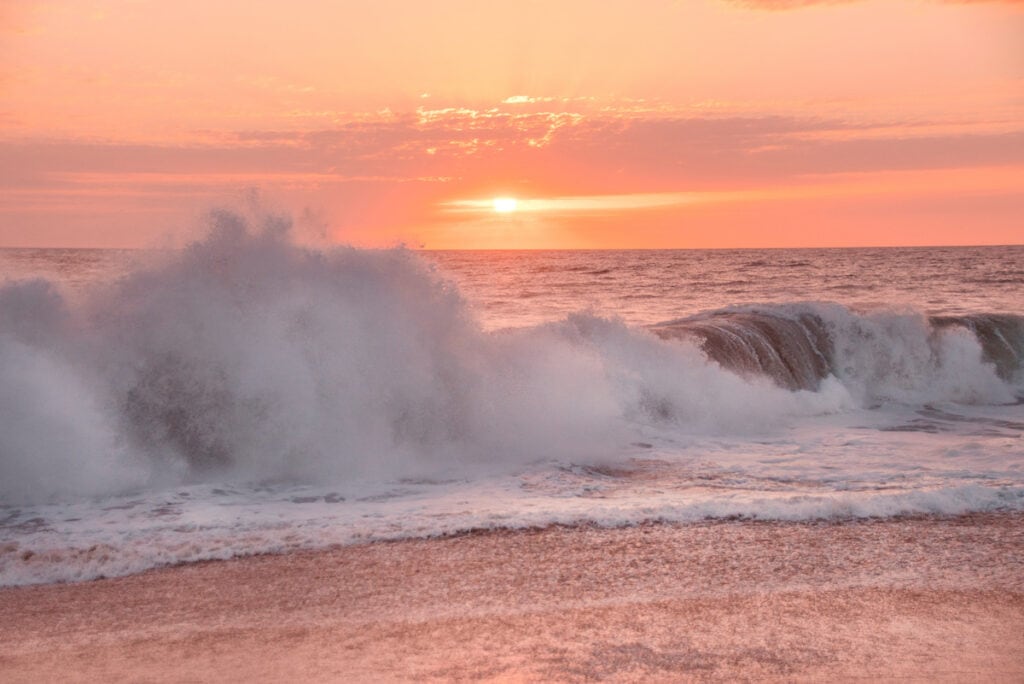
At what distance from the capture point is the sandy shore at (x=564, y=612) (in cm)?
424

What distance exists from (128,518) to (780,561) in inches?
186

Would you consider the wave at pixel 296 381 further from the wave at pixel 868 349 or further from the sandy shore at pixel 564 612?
the sandy shore at pixel 564 612

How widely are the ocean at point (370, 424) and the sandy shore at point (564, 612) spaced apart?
0.46 m

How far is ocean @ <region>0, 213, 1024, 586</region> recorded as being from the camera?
22.6ft

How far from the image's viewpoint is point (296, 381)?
927 centimetres

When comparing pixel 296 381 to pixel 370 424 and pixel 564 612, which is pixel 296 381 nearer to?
pixel 370 424

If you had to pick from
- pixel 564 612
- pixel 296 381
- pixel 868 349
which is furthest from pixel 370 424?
pixel 868 349

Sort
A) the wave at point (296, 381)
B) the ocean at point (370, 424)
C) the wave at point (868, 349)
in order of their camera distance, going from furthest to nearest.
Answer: the wave at point (868, 349) < the wave at point (296, 381) < the ocean at point (370, 424)

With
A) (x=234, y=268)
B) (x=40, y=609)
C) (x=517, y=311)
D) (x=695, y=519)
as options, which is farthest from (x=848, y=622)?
(x=517, y=311)

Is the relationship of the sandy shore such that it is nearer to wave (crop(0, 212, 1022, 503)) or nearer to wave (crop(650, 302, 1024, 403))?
wave (crop(0, 212, 1022, 503))

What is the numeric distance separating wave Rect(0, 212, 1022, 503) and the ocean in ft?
0.09

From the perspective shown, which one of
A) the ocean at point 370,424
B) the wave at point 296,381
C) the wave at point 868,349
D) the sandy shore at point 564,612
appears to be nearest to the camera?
the sandy shore at point 564,612

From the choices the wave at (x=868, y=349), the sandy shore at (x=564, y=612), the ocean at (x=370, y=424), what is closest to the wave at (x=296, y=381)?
the ocean at (x=370, y=424)

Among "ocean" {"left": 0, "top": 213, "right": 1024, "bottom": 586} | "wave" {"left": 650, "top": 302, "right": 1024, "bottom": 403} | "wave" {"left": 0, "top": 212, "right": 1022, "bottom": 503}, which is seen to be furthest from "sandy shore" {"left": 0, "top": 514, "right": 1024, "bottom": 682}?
"wave" {"left": 650, "top": 302, "right": 1024, "bottom": 403}
